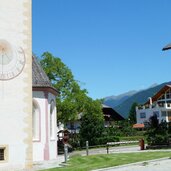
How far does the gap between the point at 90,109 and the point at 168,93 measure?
66652 mm

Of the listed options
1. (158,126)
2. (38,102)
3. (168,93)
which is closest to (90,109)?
(158,126)

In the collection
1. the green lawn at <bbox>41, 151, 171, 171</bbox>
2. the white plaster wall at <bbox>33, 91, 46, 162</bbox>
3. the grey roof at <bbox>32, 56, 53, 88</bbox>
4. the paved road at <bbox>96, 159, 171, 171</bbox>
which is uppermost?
the grey roof at <bbox>32, 56, 53, 88</bbox>

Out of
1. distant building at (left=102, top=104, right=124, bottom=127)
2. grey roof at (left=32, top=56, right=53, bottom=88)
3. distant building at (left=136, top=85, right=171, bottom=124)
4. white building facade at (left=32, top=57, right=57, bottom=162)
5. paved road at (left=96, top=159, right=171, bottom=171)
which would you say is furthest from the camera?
distant building at (left=136, top=85, right=171, bottom=124)

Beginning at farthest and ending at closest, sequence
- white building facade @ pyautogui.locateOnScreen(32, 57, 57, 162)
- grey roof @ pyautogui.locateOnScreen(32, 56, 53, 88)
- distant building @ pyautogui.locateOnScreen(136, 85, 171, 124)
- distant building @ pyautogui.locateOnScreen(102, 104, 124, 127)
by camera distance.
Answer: distant building @ pyautogui.locateOnScreen(136, 85, 171, 124) < distant building @ pyautogui.locateOnScreen(102, 104, 124, 127) < grey roof @ pyautogui.locateOnScreen(32, 56, 53, 88) < white building facade @ pyautogui.locateOnScreen(32, 57, 57, 162)

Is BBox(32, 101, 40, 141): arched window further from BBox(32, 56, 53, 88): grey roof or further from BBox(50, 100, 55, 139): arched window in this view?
BBox(50, 100, 55, 139): arched window

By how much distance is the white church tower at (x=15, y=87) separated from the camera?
21188 millimetres

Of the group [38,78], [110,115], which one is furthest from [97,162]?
[110,115]

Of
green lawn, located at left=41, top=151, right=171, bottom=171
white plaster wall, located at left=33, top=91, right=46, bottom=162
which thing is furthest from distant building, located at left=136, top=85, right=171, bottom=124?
white plaster wall, located at left=33, top=91, right=46, bottom=162

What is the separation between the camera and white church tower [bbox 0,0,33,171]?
69.5 ft

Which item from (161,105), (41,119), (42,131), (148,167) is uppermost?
(161,105)

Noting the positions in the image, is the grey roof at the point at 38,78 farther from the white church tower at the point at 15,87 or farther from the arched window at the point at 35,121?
the white church tower at the point at 15,87

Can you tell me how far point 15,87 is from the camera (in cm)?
2169

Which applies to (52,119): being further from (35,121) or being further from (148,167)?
(148,167)

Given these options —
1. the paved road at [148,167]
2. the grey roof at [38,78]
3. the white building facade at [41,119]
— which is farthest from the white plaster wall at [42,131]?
the paved road at [148,167]
